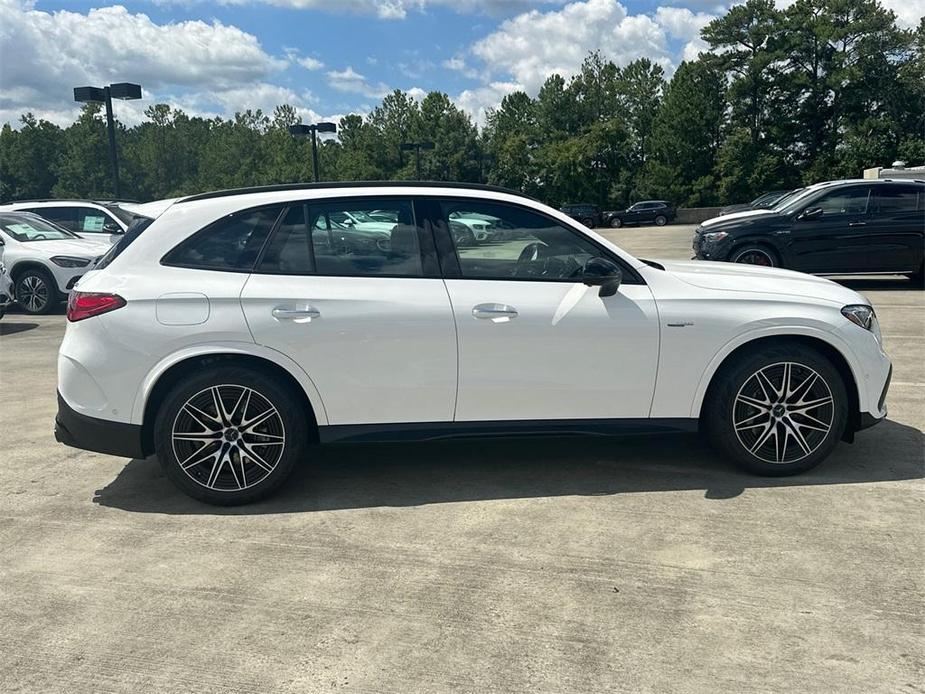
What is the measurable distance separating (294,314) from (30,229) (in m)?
10.5

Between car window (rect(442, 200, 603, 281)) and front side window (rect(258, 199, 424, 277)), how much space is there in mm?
261

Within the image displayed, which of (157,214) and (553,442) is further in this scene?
(553,442)

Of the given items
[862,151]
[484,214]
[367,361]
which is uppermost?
[862,151]

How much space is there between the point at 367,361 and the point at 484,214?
108cm

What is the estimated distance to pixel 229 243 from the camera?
425 cm

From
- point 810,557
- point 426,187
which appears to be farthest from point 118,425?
point 810,557

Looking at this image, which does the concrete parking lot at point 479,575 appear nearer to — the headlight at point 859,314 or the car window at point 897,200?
the headlight at point 859,314

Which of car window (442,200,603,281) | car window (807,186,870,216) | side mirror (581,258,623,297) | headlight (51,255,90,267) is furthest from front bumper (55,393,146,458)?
car window (807,186,870,216)

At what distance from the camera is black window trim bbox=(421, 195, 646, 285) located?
14.1 ft

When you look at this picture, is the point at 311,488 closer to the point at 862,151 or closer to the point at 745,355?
the point at 745,355

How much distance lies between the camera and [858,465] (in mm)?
4664

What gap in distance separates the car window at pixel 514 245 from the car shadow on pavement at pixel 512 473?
3.22 ft

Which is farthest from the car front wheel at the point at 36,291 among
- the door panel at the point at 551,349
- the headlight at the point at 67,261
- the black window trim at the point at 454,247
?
the door panel at the point at 551,349

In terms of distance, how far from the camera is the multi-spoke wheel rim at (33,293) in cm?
1205
